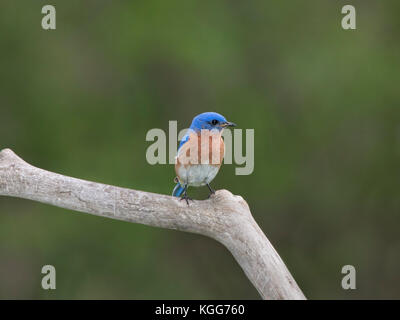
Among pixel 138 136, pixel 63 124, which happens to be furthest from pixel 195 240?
pixel 63 124

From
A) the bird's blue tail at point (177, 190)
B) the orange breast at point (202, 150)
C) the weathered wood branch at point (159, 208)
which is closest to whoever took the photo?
the weathered wood branch at point (159, 208)

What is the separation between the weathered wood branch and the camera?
3436 mm

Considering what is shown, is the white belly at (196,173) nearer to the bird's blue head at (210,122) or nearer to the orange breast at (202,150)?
the orange breast at (202,150)

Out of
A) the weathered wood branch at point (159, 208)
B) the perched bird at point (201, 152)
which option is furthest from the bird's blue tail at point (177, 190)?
the weathered wood branch at point (159, 208)

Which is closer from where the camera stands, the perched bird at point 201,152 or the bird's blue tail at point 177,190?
the perched bird at point 201,152

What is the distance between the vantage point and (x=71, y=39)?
5852mm

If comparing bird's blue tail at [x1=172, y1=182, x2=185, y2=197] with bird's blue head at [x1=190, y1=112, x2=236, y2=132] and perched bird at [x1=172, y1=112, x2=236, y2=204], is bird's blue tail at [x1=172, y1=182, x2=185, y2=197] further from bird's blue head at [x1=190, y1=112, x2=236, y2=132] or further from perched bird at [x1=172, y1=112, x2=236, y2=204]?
bird's blue head at [x1=190, y1=112, x2=236, y2=132]

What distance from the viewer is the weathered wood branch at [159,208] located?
135 inches

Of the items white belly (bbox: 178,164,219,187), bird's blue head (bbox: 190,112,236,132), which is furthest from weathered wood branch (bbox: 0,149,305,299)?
bird's blue head (bbox: 190,112,236,132)

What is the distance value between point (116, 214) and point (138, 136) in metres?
2.32

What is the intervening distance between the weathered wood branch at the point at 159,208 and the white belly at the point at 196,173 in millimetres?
128

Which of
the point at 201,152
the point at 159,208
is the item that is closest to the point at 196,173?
the point at 201,152

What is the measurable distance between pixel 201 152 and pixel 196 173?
0.13 meters

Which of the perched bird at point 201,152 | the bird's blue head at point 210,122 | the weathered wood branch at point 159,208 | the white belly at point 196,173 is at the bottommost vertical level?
the weathered wood branch at point 159,208
